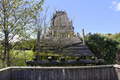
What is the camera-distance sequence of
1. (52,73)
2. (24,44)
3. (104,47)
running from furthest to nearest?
(104,47), (24,44), (52,73)

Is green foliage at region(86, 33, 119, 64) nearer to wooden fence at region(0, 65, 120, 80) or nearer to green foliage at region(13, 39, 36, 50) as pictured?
wooden fence at region(0, 65, 120, 80)

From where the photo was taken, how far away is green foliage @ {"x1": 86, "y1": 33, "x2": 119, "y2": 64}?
12.4 meters

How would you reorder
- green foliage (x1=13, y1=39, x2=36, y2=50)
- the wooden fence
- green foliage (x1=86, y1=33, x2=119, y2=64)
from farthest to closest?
green foliage (x1=86, y1=33, x2=119, y2=64) → green foliage (x1=13, y1=39, x2=36, y2=50) → the wooden fence

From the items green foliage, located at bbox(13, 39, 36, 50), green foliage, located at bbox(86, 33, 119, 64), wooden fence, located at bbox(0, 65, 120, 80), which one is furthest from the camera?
green foliage, located at bbox(86, 33, 119, 64)

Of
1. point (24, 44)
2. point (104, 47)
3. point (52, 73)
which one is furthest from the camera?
point (104, 47)

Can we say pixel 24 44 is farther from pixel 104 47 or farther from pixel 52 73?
pixel 104 47

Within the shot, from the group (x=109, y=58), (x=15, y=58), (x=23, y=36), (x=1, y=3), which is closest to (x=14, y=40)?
(x=23, y=36)

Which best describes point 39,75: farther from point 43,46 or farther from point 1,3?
point 1,3

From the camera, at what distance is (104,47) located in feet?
42.3

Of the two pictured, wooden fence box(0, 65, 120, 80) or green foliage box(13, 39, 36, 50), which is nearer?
wooden fence box(0, 65, 120, 80)

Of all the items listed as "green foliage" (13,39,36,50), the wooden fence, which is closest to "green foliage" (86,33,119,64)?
the wooden fence

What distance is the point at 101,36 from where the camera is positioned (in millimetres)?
13055

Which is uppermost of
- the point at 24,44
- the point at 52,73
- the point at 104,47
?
the point at 24,44

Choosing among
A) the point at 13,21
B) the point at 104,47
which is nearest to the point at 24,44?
the point at 13,21
